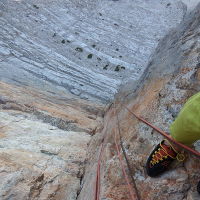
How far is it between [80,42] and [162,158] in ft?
64.4

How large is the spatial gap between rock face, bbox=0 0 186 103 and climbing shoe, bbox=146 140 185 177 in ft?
32.4

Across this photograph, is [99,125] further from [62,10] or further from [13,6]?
[62,10]

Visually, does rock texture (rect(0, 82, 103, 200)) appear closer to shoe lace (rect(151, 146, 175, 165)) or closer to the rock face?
shoe lace (rect(151, 146, 175, 165))

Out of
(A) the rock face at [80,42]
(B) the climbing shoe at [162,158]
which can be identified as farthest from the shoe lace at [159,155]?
(A) the rock face at [80,42]

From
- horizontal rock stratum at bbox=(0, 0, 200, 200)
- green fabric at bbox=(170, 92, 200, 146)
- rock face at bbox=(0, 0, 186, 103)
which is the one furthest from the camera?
rock face at bbox=(0, 0, 186, 103)

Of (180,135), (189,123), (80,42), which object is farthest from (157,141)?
(80,42)

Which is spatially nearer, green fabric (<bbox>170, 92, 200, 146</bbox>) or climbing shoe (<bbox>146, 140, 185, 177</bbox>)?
green fabric (<bbox>170, 92, 200, 146</bbox>)

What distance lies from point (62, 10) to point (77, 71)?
30.2ft

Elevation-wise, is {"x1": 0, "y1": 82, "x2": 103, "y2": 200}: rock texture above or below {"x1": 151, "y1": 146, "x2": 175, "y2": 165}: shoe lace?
below

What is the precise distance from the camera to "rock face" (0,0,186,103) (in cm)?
1669

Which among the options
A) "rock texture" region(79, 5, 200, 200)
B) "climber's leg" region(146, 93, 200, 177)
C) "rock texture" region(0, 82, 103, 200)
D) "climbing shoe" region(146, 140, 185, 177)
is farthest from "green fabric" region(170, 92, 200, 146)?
"rock texture" region(0, 82, 103, 200)

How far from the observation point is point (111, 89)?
1753 centimetres

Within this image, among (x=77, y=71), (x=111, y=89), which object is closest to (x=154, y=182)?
(x=111, y=89)

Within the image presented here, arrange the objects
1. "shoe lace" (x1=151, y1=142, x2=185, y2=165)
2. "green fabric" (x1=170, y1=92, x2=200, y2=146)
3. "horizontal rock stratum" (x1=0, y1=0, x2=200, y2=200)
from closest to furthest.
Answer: "green fabric" (x1=170, y1=92, x2=200, y2=146) < "shoe lace" (x1=151, y1=142, x2=185, y2=165) < "horizontal rock stratum" (x1=0, y1=0, x2=200, y2=200)
